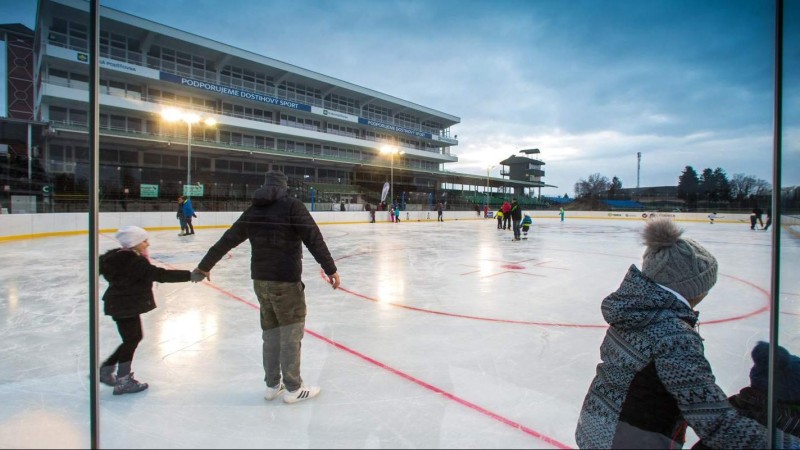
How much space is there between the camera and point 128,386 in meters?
2.07

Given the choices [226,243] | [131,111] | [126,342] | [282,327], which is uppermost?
[131,111]

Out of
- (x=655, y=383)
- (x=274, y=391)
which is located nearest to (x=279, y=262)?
(x=274, y=391)

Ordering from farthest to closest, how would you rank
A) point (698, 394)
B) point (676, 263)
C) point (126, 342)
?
point (126, 342)
point (676, 263)
point (698, 394)

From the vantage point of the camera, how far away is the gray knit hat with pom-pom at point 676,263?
1.18m

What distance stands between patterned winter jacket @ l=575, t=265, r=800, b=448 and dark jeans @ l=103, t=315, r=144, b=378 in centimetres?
225

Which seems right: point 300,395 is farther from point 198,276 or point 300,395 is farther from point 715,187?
point 715,187

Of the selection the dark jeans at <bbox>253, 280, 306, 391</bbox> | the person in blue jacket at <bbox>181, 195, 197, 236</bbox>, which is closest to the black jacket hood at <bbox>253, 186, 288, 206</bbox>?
the dark jeans at <bbox>253, 280, 306, 391</bbox>

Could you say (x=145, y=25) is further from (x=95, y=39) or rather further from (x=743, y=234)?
(x=743, y=234)

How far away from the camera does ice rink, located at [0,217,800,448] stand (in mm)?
1679

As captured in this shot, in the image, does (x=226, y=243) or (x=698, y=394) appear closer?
(x=698, y=394)

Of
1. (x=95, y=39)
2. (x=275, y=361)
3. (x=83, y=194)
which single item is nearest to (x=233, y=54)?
(x=95, y=39)

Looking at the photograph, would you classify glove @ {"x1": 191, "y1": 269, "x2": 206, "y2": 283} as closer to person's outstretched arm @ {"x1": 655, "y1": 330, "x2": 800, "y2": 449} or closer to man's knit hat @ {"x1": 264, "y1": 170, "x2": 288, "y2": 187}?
man's knit hat @ {"x1": 264, "y1": 170, "x2": 288, "y2": 187}

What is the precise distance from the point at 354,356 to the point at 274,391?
2.20 feet

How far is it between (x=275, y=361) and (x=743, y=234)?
11.0 feet
